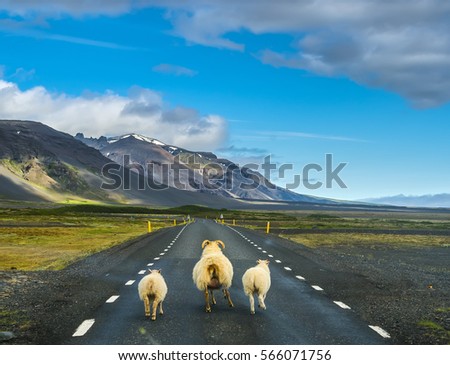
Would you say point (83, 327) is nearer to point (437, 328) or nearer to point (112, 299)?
point (112, 299)

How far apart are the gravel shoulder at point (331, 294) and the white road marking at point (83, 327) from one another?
0.14m

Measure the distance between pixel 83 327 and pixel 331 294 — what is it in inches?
276

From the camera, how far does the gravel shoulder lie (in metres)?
9.56

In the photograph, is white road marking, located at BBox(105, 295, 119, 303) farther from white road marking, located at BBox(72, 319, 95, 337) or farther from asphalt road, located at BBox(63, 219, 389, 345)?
white road marking, located at BBox(72, 319, 95, 337)

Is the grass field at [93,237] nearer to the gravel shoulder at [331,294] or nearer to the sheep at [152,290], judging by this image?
the gravel shoulder at [331,294]

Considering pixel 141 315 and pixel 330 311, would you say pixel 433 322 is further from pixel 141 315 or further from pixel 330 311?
pixel 141 315

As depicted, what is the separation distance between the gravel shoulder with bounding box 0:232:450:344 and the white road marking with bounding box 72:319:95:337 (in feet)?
0.47

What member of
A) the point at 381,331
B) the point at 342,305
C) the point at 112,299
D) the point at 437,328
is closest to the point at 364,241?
the point at 342,305

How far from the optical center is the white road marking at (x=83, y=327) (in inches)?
361

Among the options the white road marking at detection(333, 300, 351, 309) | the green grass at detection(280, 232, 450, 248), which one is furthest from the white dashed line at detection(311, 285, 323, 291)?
the green grass at detection(280, 232, 450, 248)

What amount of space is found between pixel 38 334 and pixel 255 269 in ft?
14.6

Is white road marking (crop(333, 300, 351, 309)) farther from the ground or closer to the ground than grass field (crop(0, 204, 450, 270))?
farther from the ground

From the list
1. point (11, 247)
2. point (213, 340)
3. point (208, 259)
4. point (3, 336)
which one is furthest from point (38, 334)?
point (11, 247)

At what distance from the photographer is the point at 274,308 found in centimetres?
1179
